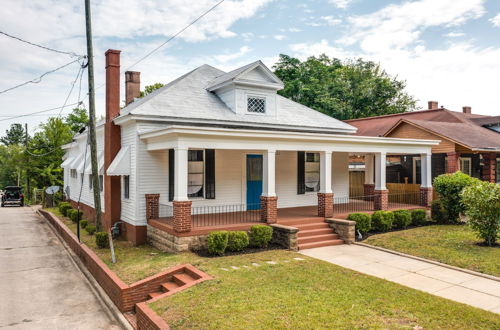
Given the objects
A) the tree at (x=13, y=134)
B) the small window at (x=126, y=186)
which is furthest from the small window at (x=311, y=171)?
the tree at (x=13, y=134)

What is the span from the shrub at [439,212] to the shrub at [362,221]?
4.50 m

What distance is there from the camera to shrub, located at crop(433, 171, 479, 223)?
51.2 ft

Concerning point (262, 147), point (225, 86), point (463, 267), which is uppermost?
point (225, 86)

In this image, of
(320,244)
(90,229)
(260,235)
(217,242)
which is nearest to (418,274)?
Result: (320,244)

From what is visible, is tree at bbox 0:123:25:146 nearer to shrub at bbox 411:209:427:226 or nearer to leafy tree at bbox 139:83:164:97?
leafy tree at bbox 139:83:164:97

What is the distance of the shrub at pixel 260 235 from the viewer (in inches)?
463

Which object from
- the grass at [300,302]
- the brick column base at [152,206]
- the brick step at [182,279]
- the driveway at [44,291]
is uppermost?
the brick column base at [152,206]

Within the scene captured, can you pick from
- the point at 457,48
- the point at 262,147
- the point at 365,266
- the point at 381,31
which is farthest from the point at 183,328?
the point at 457,48

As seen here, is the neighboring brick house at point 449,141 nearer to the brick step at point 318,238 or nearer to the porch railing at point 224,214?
the brick step at point 318,238

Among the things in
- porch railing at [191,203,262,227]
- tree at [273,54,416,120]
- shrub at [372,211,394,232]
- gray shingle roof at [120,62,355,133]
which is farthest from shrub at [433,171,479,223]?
tree at [273,54,416,120]

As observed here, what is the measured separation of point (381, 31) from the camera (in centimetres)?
1975

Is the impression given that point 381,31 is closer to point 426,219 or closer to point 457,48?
point 457,48

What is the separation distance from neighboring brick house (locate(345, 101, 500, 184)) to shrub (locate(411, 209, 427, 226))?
3604mm

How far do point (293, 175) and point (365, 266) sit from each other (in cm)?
722
